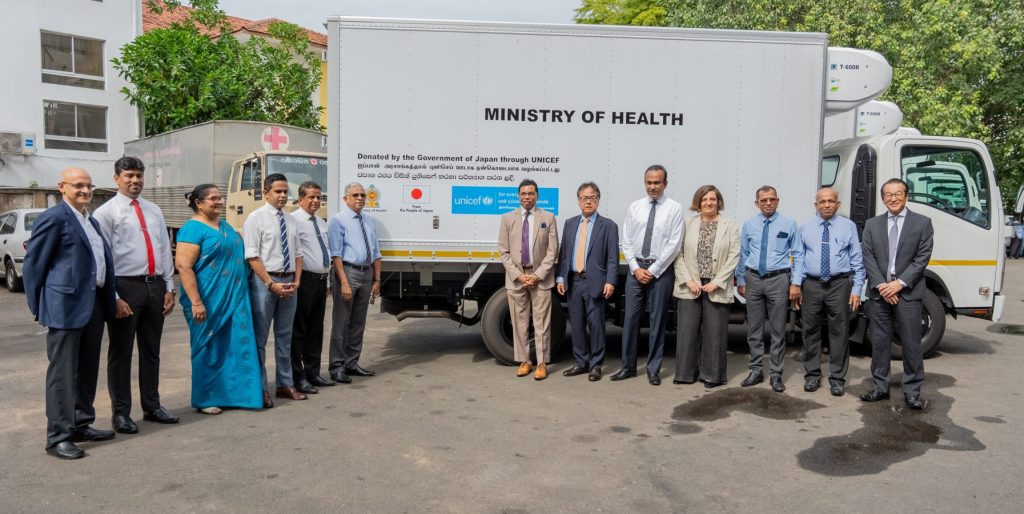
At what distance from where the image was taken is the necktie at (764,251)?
6434 mm

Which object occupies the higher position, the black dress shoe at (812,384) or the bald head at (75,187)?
the bald head at (75,187)

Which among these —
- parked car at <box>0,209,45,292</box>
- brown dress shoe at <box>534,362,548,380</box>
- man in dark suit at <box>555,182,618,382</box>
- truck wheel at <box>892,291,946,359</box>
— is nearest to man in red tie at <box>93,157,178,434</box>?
brown dress shoe at <box>534,362,548,380</box>

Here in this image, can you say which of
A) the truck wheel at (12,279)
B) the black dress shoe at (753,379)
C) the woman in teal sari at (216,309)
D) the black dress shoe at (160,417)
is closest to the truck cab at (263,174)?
the truck wheel at (12,279)

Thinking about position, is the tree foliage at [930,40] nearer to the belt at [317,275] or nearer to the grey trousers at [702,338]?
the grey trousers at [702,338]

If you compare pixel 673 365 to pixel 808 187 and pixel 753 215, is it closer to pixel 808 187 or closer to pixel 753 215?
pixel 753 215

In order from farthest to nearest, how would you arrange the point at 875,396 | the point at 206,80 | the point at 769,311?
the point at 206,80, the point at 769,311, the point at 875,396

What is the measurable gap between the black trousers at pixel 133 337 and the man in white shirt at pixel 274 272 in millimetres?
709

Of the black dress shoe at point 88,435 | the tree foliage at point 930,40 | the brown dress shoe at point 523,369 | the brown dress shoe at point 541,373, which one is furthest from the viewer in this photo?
the tree foliage at point 930,40

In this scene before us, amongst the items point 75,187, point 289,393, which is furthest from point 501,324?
point 75,187

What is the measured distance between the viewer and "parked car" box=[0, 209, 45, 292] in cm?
1318

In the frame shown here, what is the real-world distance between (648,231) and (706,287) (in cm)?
69

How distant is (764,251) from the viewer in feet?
21.1

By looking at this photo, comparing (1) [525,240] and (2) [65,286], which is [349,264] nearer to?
(1) [525,240]

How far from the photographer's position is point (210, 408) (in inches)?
219
